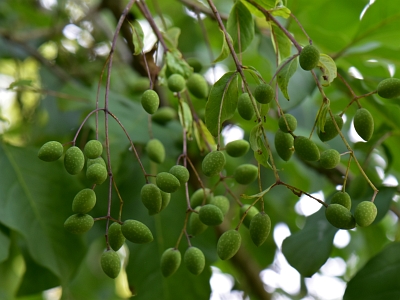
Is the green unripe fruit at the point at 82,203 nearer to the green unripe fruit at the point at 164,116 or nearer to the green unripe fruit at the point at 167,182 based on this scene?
the green unripe fruit at the point at 167,182

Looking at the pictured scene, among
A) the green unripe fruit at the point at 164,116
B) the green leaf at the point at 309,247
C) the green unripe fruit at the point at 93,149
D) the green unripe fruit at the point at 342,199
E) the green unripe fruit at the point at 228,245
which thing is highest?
the green unripe fruit at the point at 93,149

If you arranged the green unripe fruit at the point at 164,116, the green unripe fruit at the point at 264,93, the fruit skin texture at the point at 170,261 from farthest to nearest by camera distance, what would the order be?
the green unripe fruit at the point at 164,116, the fruit skin texture at the point at 170,261, the green unripe fruit at the point at 264,93

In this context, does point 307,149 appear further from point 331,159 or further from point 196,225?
point 196,225

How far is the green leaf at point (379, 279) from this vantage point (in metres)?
0.87

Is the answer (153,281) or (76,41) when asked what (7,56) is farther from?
(153,281)

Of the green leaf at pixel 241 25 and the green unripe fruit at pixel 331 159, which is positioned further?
the green leaf at pixel 241 25

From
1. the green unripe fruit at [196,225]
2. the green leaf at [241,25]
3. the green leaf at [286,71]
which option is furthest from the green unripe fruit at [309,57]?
the green unripe fruit at [196,225]

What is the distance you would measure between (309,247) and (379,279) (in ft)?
0.44

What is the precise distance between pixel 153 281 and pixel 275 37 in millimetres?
534

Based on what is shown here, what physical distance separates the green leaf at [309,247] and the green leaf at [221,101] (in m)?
0.35

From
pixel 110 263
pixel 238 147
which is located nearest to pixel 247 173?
pixel 238 147

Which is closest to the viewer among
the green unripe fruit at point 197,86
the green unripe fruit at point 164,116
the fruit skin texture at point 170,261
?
the fruit skin texture at point 170,261

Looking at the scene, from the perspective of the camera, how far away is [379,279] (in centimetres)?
90

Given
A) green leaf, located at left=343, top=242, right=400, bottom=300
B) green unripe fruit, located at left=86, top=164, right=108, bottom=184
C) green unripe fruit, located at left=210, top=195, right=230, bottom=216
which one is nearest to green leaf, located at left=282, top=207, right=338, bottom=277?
green leaf, located at left=343, top=242, right=400, bottom=300
